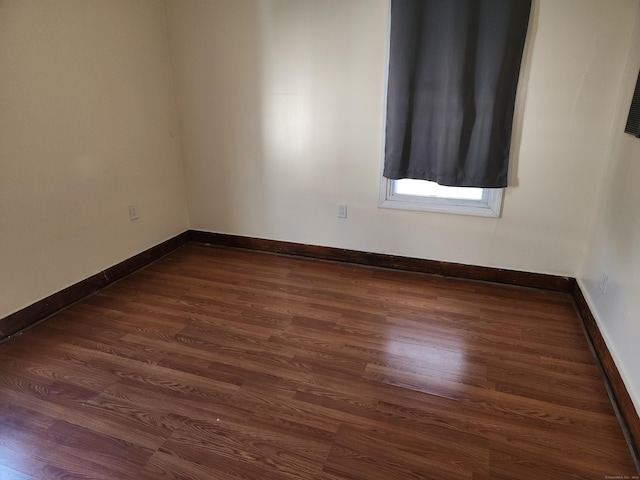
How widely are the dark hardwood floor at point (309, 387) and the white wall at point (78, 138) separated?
37 centimetres

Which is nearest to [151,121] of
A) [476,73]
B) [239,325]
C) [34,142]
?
[34,142]

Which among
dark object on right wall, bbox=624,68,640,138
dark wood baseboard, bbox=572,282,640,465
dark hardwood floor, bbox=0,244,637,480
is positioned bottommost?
dark hardwood floor, bbox=0,244,637,480

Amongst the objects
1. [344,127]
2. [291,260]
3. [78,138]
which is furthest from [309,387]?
[78,138]

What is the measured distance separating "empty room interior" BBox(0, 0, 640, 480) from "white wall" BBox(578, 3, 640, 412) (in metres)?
0.02

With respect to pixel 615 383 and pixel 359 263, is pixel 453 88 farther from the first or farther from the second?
pixel 615 383

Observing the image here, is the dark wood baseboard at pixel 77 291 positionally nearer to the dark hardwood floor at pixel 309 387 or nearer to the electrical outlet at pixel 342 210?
the dark hardwood floor at pixel 309 387

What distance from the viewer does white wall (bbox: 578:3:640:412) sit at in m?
1.82

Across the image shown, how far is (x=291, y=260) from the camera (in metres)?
3.33

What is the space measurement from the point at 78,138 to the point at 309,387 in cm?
205

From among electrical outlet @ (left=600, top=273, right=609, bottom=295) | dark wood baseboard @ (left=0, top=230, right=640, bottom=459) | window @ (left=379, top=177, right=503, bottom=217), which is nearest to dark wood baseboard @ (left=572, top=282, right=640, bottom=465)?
dark wood baseboard @ (left=0, top=230, right=640, bottom=459)

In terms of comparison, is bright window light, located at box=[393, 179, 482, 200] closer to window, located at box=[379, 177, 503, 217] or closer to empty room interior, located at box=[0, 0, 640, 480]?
window, located at box=[379, 177, 503, 217]

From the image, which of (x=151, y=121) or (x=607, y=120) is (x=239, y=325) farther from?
(x=607, y=120)

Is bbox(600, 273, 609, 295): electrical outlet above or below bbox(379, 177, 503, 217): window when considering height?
below

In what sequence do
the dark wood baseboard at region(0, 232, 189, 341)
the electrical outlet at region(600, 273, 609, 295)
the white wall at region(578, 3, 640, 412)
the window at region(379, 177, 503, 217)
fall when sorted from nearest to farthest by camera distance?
the white wall at region(578, 3, 640, 412)
the electrical outlet at region(600, 273, 609, 295)
the dark wood baseboard at region(0, 232, 189, 341)
the window at region(379, 177, 503, 217)
